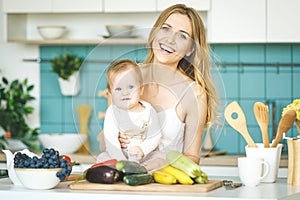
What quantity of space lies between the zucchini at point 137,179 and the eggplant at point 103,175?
1.6 inches

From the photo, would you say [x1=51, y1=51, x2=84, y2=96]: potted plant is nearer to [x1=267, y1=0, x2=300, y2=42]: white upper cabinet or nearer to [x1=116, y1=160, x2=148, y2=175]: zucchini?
[x1=267, y1=0, x2=300, y2=42]: white upper cabinet

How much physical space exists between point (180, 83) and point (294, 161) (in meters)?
0.49

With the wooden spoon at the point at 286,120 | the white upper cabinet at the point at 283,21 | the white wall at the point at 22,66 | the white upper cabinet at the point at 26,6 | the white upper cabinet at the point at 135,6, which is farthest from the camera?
the white wall at the point at 22,66

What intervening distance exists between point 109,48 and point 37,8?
6.60 feet

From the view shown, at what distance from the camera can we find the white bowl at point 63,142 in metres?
4.07

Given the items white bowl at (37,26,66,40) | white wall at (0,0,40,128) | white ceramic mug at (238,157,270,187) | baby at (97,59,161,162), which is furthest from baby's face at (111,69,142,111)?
white wall at (0,0,40,128)

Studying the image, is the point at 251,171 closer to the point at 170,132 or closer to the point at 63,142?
the point at 170,132

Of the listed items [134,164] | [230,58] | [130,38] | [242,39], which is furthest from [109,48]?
[230,58]

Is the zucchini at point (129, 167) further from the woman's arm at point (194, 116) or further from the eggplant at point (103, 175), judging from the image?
the woman's arm at point (194, 116)

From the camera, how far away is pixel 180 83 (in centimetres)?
226

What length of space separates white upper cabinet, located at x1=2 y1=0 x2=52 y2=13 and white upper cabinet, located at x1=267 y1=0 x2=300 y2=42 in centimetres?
133

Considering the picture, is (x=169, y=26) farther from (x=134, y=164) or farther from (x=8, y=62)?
(x=8, y=62)

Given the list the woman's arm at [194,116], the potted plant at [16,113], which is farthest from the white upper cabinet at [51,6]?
the woman's arm at [194,116]

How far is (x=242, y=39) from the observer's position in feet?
12.9
